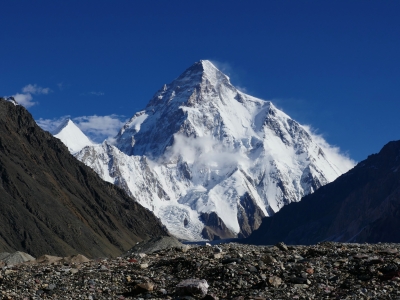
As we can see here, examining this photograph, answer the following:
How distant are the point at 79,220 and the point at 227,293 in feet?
542

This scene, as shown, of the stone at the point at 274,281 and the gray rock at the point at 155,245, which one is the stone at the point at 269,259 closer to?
the stone at the point at 274,281

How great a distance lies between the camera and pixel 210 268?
22.7m

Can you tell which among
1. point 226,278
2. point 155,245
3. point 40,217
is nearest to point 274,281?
point 226,278

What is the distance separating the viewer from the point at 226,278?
71.2 feet

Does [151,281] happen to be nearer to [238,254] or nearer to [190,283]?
[190,283]

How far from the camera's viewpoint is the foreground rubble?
66.2ft

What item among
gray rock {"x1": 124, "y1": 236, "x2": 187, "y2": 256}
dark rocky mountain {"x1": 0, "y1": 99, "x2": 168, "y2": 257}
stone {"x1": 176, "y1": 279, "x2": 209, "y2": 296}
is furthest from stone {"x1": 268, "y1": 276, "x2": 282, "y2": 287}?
dark rocky mountain {"x1": 0, "y1": 99, "x2": 168, "y2": 257}

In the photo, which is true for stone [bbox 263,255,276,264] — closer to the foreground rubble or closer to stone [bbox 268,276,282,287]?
the foreground rubble

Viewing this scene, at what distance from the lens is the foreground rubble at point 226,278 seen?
2017 centimetres

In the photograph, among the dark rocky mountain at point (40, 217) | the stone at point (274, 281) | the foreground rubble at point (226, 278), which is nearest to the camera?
the foreground rubble at point (226, 278)

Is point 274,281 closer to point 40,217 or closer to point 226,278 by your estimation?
point 226,278

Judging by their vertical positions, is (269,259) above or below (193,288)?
above

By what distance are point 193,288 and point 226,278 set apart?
1.76 m

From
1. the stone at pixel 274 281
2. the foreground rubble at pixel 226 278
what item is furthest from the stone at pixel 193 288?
the stone at pixel 274 281
